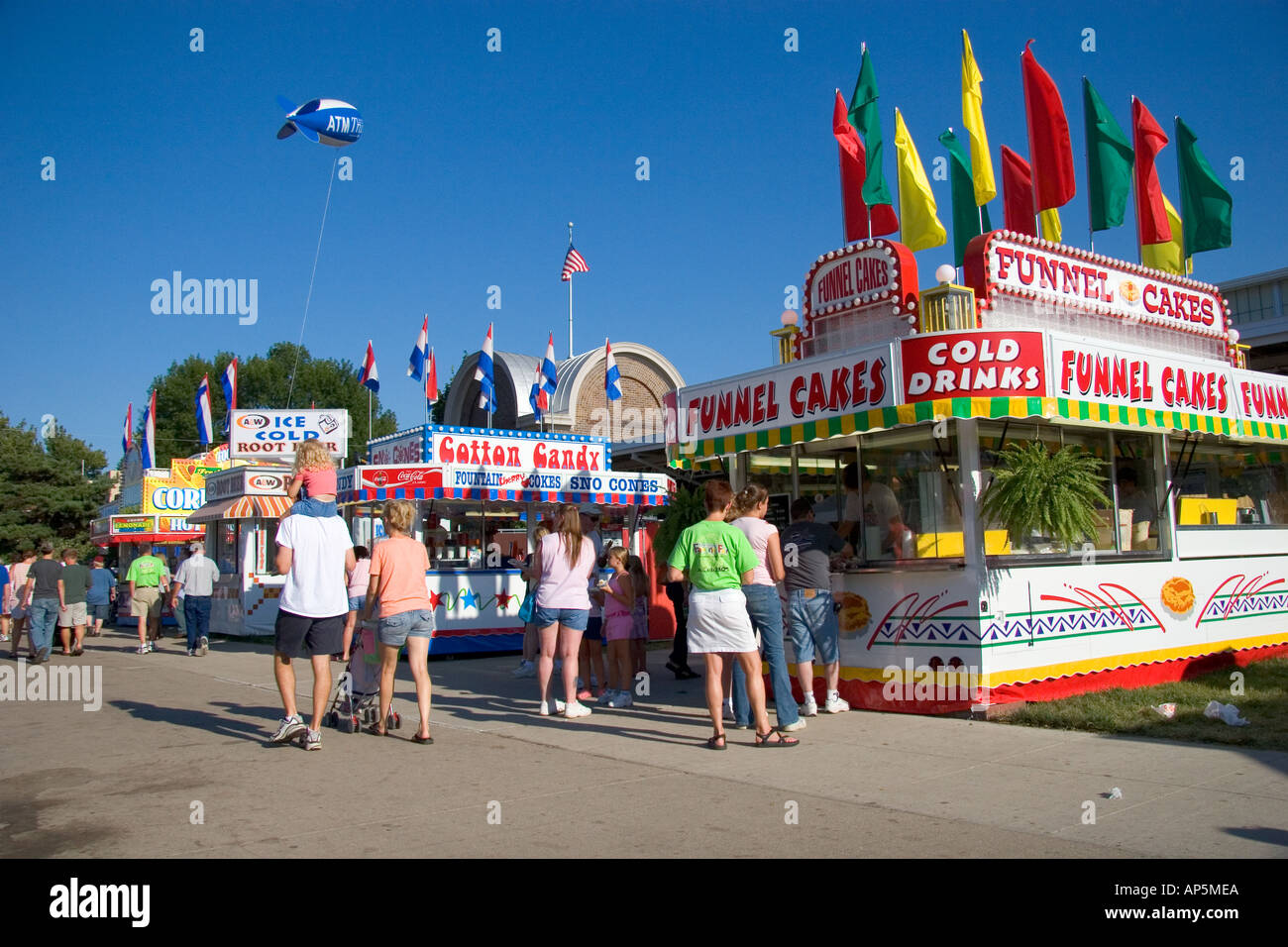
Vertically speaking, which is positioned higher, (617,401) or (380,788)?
(617,401)

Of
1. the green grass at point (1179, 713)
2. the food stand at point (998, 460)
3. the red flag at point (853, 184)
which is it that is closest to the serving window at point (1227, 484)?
the food stand at point (998, 460)

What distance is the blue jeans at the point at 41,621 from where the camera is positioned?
14852 millimetres

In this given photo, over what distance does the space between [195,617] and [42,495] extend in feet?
92.0

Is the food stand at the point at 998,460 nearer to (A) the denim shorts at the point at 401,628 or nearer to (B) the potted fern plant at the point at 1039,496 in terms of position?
(B) the potted fern plant at the point at 1039,496

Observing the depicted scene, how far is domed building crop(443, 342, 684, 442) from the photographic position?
92.2ft

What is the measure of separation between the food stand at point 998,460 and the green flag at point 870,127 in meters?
1.84

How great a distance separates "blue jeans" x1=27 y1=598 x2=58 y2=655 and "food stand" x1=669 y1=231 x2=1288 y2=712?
10.4 m

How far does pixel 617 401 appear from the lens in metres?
29.8

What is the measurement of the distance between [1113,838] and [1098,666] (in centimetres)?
454

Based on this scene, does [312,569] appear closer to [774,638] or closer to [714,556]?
[714,556]

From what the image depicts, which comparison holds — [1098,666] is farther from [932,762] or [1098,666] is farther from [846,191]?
[846,191]

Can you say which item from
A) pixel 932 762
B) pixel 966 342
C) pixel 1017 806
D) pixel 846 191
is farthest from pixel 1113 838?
pixel 846 191

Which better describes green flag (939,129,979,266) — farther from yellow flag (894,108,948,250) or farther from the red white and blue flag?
the red white and blue flag
